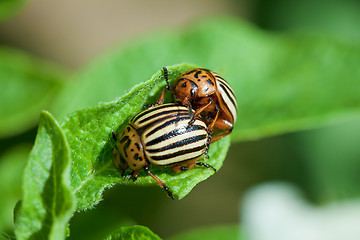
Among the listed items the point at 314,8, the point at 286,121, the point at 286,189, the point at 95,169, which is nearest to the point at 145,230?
the point at 95,169

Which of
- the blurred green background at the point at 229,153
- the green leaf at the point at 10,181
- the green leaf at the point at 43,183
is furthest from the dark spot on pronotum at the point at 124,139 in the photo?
the green leaf at the point at 10,181

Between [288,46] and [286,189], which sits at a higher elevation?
[288,46]

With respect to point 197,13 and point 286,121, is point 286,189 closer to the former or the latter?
point 286,121

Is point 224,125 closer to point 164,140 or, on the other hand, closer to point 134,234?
point 164,140

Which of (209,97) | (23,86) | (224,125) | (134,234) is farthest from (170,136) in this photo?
(23,86)

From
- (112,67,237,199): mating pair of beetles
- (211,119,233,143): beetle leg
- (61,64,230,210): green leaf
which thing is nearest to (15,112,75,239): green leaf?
(61,64,230,210): green leaf

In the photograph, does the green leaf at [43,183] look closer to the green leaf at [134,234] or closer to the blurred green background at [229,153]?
the green leaf at [134,234]
